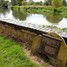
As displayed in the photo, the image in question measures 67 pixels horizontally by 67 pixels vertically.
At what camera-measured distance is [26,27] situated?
528 cm

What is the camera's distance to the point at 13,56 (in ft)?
15.1

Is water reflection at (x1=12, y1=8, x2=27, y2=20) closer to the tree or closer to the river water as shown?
the river water

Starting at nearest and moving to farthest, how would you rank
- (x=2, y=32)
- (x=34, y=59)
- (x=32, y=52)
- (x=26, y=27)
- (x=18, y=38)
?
(x=34, y=59) < (x=32, y=52) < (x=26, y=27) < (x=18, y=38) < (x=2, y=32)

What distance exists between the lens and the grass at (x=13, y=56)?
414 cm

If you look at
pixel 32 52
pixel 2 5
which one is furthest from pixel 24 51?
pixel 2 5

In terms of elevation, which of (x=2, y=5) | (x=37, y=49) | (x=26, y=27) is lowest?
(x=2, y=5)

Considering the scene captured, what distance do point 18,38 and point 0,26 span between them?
5.12ft

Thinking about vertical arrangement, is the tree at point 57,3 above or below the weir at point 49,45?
below

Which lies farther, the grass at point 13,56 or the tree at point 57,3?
the tree at point 57,3

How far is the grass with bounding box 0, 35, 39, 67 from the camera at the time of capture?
13.6 feet

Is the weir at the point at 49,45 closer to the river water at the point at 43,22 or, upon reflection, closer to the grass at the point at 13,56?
the river water at the point at 43,22

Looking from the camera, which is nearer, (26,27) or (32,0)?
(26,27)

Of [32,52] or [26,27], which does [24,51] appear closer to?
[32,52]

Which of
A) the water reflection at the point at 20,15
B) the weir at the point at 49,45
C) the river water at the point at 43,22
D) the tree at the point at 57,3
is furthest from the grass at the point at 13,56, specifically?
the tree at the point at 57,3
